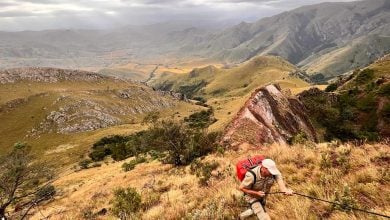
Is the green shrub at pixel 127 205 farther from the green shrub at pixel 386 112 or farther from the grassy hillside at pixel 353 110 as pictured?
the green shrub at pixel 386 112

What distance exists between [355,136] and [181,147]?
1197 inches

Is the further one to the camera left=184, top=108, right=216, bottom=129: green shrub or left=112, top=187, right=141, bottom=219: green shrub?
left=184, top=108, right=216, bottom=129: green shrub

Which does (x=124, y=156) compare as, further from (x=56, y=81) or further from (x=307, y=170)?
(x=56, y=81)

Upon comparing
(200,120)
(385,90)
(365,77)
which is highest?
(385,90)

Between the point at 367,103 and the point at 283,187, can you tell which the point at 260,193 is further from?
the point at 367,103

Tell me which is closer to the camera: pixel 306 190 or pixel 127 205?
pixel 306 190

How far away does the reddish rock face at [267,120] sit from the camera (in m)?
32.7

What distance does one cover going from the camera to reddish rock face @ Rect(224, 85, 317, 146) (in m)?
32.7

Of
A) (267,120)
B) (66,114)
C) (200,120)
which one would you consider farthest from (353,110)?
(66,114)

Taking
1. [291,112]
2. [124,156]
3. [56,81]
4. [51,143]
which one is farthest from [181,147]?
[56,81]

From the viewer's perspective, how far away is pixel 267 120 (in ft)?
121

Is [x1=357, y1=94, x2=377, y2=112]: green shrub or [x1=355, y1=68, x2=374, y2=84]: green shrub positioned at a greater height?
[x1=355, y1=68, x2=374, y2=84]: green shrub

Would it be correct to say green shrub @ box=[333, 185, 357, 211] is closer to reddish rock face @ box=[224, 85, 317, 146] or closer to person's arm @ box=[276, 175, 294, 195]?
person's arm @ box=[276, 175, 294, 195]

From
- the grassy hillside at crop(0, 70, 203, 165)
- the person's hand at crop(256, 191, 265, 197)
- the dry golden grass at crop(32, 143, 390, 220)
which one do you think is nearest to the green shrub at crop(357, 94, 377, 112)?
the dry golden grass at crop(32, 143, 390, 220)
